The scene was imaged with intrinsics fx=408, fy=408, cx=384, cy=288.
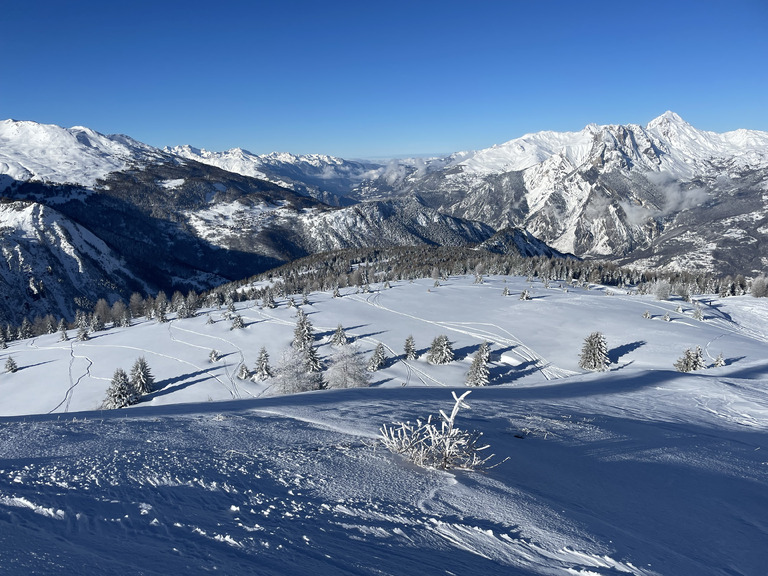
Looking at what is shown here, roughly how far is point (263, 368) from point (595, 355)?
3669 centimetres

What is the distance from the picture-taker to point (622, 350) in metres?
49.1

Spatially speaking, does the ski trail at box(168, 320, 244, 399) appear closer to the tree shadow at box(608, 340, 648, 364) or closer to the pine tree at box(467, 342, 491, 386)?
the pine tree at box(467, 342, 491, 386)

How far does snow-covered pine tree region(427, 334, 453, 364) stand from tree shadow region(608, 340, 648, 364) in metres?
18.4

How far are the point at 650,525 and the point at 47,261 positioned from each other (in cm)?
18750

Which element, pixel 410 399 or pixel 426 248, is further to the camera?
pixel 426 248

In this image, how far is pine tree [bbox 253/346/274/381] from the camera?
4509 centimetres

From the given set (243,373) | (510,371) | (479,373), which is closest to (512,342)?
(510,371)

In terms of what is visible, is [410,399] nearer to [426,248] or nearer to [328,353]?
[328,353]

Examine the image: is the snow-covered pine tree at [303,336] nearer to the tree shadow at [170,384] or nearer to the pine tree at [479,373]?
the tree shadow at [170,384]

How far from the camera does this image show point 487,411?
10.6 meters

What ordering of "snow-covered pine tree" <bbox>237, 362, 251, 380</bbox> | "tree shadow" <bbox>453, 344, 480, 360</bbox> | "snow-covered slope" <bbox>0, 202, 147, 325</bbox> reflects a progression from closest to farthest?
"snow-covered pine tree" <bbox>237, 362, 251, 380</bbox>, "tree shadow" <bbox>453, 344, 480, 360</bbox>, "snow-covered slope" <bbox>0, 202, 147, 325</bbox>

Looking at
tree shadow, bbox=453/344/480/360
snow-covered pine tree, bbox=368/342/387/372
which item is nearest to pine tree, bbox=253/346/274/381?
snow-covered pine tree, bbox=368/342/387/372

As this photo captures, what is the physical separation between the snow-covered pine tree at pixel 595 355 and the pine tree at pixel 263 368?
34668 millimetres

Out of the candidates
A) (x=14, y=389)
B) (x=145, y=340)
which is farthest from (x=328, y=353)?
(x=14, y=389)
